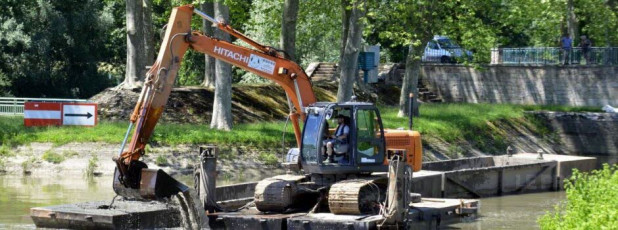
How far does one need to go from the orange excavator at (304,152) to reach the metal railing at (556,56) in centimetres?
3391

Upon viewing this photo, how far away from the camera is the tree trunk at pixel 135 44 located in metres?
41.8

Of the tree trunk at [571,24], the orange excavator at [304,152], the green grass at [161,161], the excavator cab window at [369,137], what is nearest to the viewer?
the orange excavator at [304,152]

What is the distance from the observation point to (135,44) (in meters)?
42.2

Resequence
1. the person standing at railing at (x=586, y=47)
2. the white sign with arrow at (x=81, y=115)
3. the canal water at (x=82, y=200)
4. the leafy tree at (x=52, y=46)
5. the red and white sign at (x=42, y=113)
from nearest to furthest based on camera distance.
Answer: the canal water at (x=82, y=200), the red and white sign at (x=42, y=113), the white sign with arrow at (x=81, y=115), the leafy tree at (x=52, y=46), the person standing at railing at (x=586, y=47)

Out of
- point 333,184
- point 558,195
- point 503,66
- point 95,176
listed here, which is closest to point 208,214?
point 333,184

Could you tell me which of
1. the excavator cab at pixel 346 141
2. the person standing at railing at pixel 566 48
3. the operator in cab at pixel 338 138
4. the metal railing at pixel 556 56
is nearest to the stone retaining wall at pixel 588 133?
the metal railing at pixel 556 56

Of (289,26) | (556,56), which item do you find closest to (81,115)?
(289,26)

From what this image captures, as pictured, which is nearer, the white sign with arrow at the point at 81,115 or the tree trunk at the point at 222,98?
the white sign with arrow at the point at 81,115

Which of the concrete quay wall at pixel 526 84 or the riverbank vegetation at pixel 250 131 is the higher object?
the concrete quay wall at pixel 526 84

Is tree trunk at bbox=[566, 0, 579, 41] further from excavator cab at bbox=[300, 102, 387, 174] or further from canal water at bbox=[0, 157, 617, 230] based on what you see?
excavator cab at bbox=[300, 102, 387, 174]

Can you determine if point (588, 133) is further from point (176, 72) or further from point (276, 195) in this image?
point (176, 72)

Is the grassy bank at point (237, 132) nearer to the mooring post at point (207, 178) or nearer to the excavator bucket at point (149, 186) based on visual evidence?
the mooring post at point (207, 178)

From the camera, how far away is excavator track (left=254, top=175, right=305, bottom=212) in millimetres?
22391

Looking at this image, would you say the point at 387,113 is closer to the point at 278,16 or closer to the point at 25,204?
the point at 278,16
